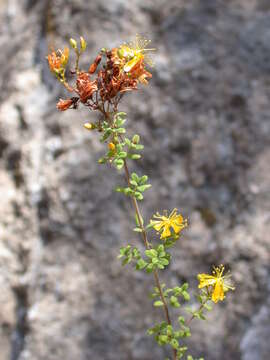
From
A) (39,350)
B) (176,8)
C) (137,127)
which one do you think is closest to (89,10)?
(176,8)

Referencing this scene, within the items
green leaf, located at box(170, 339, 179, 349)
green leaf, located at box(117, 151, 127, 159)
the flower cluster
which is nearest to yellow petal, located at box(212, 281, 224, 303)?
green leaf, located at box(170, 339, 179, 349)

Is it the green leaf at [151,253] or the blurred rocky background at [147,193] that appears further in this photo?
the blurred rocky background at [147,193]

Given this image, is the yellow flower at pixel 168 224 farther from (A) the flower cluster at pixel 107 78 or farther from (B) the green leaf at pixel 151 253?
(A) the flower cluster at pixel 107 78

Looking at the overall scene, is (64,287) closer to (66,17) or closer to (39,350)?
(39,350)

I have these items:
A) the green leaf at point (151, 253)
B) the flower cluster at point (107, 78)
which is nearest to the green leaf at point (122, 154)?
the flower cluster at point (107, 78)

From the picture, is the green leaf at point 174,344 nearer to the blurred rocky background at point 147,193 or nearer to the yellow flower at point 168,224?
the yellow flower at point 168,224

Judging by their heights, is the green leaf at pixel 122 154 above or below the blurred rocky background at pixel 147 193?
below

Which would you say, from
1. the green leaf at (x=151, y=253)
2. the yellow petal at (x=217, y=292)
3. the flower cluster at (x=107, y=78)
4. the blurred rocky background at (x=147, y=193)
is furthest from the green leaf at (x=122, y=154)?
the blurred rocky background at (x=147, y=193)

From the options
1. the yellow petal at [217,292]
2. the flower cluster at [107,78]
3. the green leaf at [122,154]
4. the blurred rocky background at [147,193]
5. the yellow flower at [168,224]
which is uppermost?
the blurred rocky background at [147,193]

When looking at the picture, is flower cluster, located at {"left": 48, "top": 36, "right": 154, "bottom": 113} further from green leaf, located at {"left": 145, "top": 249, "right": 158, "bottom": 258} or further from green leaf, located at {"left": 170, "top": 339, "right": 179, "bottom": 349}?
green leaf, located at {"left": 170, "top": 339, "right": 179, "bottom": 349}
